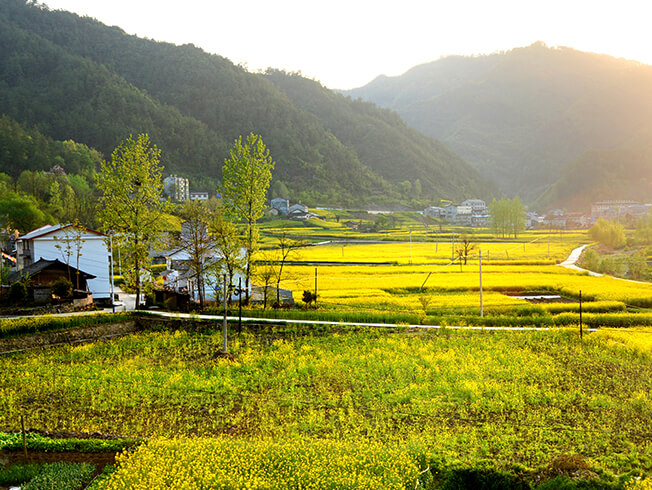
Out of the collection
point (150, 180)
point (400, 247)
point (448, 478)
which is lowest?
point (448, 478)

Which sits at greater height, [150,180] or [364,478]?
[150,180]

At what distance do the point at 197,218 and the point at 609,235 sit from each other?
62.9 metres

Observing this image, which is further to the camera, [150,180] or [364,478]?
[150,180]

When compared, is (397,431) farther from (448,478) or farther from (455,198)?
(455,198)

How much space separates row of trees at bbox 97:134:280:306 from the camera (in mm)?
23016

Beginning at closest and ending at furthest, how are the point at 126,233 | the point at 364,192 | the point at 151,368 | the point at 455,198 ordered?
1. the point at 151,368
2. the point at 126,233
3. the point at 364,192
4. the point at 455,198

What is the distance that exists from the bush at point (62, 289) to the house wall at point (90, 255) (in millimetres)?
3327

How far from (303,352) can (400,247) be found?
1719 inches

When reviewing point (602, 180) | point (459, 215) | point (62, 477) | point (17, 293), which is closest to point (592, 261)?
point (62, 477)

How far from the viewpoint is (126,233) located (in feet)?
81.4

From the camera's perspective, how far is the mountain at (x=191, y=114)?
10944cm

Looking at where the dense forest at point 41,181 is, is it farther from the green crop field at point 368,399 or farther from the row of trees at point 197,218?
the green crop field at point 368,399

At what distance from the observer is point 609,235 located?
6538cm

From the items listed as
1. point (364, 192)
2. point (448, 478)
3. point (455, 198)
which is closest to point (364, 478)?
point (448, 478)
